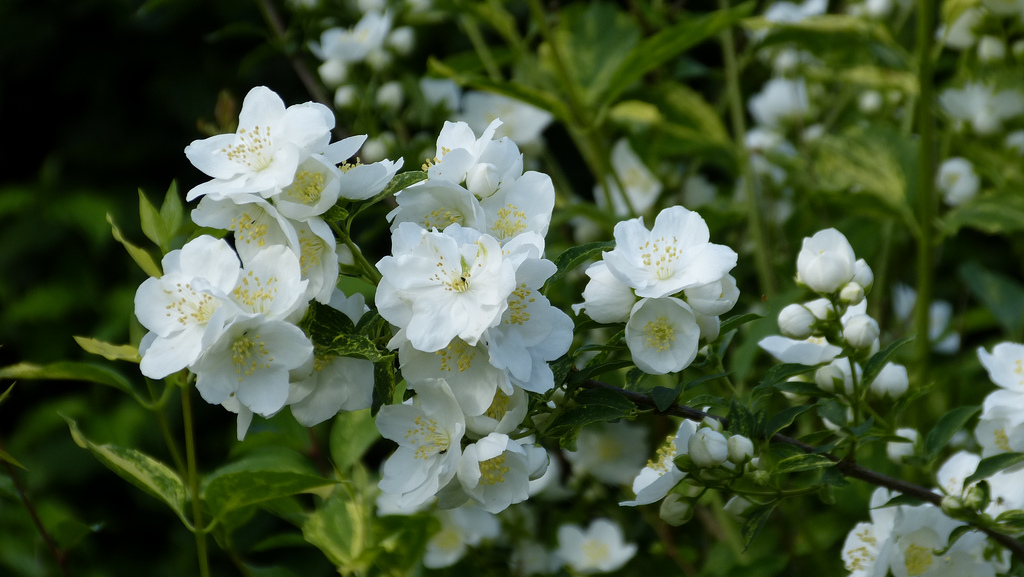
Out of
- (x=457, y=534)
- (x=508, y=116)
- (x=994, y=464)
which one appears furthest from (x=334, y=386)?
(x=508, y=116)

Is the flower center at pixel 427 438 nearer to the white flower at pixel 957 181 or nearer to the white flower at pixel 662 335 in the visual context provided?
the white flower at pixel 662 335

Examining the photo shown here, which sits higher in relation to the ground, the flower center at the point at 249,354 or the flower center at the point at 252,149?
the flower center at the point at 252,149

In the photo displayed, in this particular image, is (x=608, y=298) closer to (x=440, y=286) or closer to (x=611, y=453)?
(x=440, y=286)

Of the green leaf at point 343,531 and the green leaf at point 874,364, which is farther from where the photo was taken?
the green leaf at point 343,531

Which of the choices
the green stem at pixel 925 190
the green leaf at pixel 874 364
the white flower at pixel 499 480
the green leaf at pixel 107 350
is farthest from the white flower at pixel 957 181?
the green leaf at pixel 107 350

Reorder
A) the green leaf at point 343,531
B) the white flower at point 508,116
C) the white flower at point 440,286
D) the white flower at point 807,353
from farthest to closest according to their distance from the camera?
the white flower at point 508,116 < the green leaf at point 343,531 < the white flower at point 807,353 < the white flower at point 440,286

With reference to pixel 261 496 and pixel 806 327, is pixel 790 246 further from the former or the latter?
pixel 261 496

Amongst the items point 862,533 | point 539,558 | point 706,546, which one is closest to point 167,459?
point 539,558

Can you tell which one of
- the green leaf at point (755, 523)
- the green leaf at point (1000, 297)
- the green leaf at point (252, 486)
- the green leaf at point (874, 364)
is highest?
the green leaf at point (252, 486)
